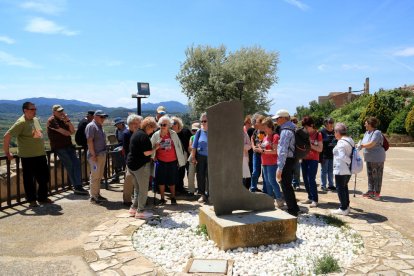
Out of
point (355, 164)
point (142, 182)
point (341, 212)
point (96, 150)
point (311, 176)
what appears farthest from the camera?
point (96, 150)

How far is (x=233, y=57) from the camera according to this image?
34094 millimetres

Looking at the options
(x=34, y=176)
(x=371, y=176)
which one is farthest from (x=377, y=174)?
(x=34, y=176)

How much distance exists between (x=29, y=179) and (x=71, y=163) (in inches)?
46.2

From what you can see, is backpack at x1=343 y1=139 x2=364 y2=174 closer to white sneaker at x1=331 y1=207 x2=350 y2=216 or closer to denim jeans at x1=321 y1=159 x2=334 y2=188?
white sneaker at x1=331 y1=207 x2=350 y2=216

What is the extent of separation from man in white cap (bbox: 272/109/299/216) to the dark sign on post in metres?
6.85

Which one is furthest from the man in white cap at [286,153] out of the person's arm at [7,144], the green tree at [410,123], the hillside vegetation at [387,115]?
the green tree at [410,123]

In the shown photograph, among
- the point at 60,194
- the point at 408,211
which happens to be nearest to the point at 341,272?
the point at 408,211

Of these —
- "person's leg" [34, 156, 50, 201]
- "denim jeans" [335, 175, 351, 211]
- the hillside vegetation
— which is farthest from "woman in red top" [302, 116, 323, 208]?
the hillside vegetation

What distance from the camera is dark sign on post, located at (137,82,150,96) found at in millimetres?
11626

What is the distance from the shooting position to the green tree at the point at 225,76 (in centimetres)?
3244

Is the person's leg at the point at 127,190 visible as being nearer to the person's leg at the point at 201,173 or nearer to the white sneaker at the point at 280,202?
the person's leg at the point at 201,173

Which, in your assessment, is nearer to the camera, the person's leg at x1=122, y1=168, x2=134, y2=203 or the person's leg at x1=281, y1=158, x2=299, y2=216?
the person's leg at x1=281, y1=158, x2=299, y2=216

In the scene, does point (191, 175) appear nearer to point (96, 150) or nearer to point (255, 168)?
point (255, 168)

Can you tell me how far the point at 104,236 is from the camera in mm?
4945
